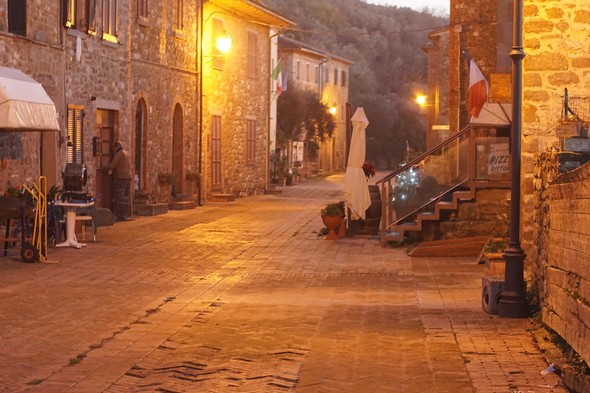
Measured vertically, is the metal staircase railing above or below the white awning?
Answer: below

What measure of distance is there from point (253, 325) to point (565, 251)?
3.23 metres

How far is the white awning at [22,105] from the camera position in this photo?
17.4m

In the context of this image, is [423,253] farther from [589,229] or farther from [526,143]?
[589,229]

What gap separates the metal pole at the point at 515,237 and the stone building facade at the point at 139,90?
10683mm

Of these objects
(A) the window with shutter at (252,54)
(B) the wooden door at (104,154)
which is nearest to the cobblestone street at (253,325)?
(B) the wooden door at (104,154)

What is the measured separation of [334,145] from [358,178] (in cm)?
4988

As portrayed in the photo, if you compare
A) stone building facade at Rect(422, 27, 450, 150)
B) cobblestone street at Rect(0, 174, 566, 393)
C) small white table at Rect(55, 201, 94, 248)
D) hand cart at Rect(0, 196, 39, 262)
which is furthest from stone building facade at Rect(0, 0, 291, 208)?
stone building facade at Rect(422, 27, 450, 150)

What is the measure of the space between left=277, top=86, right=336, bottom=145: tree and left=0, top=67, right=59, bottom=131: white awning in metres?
37.5

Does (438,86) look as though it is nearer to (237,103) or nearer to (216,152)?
(237,103)

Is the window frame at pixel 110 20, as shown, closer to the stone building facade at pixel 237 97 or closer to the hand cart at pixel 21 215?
the stone building facade at pixel 237 97

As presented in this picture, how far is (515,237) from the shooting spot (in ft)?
38.8

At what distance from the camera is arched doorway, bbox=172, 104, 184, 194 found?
104 ft

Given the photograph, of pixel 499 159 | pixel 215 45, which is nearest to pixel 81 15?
pixel 499 159

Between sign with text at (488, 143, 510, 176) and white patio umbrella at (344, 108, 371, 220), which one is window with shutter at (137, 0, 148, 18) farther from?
sign with text at (488, 143, 510, 176)
